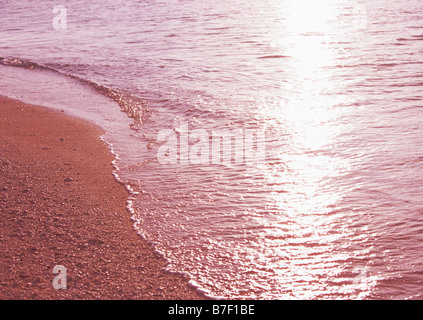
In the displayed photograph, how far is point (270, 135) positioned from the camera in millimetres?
6031

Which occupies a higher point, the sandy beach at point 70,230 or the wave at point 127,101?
the wave at point 127,101

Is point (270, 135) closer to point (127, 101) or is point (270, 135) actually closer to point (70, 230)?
point (127, 101)

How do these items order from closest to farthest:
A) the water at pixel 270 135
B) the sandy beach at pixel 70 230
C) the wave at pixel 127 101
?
the sandy beach at pixel 70 230 → the water at pixel 270 135 → the wave at pixel 127 101

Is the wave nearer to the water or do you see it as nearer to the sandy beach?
the water

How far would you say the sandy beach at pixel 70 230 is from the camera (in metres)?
3.23

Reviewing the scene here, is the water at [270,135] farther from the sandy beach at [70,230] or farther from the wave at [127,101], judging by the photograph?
the sandy beach at [70,230]

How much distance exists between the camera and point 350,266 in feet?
11.3

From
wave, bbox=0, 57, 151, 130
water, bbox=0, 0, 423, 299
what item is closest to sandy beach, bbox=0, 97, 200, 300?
water, bbox=0, 0, 423, 299

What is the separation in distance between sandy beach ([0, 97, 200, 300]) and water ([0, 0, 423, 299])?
0.19m

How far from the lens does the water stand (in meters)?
3.52

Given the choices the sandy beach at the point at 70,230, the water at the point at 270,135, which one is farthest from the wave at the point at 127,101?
the sandy beach at the point at 70,230

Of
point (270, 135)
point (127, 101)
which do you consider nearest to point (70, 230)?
point (270, 135)

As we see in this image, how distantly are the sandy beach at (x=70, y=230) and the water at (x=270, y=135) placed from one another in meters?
0.19
